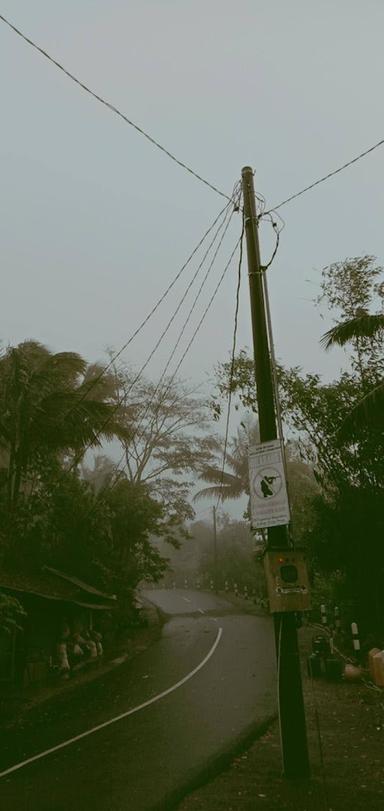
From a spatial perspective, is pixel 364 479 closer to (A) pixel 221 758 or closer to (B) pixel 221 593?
(A) pixel 221 758

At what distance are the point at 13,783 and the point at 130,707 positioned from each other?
14.7 feet

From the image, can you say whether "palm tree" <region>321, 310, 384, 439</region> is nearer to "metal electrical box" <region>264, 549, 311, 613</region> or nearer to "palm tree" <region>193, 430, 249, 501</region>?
"metal electrical box" <region>264, 549, 311, 613</region>

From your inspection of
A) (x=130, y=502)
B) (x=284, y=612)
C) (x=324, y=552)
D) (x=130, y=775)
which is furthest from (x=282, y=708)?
(x=130, y=502)

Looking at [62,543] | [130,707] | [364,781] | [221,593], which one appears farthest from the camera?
[221,593]

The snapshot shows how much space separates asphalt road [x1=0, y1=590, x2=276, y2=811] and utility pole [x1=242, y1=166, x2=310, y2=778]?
1276mm

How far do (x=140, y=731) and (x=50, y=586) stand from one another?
6990 mm

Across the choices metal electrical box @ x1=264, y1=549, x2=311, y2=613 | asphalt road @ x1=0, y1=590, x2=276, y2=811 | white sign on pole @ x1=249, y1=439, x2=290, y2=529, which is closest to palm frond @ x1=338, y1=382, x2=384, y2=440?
asphalt road @ x1=0, y1=590, x2=276, y2=811

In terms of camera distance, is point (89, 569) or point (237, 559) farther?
point (237, 559)

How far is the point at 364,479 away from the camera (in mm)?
16047

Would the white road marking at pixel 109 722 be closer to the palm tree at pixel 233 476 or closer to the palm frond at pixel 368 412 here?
the palm frond at pixel 368 412

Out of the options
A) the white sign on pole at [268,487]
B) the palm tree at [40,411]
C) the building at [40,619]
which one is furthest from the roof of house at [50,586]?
the white sign on pole at [268,487]

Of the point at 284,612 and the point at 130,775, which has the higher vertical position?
the point at 284,612

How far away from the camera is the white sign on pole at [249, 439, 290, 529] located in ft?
22.8

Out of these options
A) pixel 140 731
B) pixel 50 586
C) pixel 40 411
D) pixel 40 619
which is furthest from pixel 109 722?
pixel 40 411
